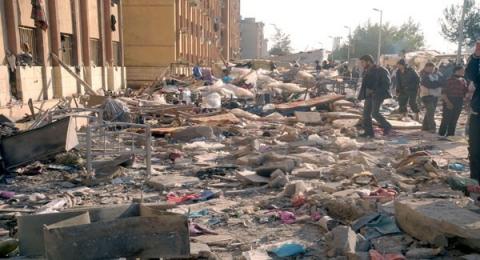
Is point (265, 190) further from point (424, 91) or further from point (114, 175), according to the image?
point (424, 91)

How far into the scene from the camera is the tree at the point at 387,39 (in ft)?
239

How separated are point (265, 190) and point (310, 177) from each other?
1003mm

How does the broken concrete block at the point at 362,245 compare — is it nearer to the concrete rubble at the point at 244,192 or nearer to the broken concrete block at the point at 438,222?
the concrete rubble at the point at 244,192

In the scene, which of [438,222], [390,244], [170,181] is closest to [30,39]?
[170,181]

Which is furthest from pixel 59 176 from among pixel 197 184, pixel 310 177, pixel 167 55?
pixel 167 55

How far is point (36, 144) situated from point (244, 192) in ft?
10.5

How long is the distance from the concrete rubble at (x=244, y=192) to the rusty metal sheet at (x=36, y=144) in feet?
0.07

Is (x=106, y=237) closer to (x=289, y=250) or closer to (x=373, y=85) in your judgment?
(x=289, y=250)

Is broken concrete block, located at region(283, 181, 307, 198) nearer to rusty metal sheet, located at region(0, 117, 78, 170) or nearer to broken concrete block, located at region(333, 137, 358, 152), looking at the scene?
rusty metal sheet, located at region(0, 117, 78, 170)

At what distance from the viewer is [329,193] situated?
19.4 feet

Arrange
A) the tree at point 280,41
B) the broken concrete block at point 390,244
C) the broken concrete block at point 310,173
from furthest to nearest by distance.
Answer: the tree at point 280,41
the broken concrete block at point 310,173
the broken concrete block at point 390,244

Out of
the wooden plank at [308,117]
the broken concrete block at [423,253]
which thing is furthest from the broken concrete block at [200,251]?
the wooden plank at [308,117]

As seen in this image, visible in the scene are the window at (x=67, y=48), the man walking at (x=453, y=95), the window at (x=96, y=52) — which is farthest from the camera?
the window at (x=96, y=52)

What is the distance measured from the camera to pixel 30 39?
520 inches
